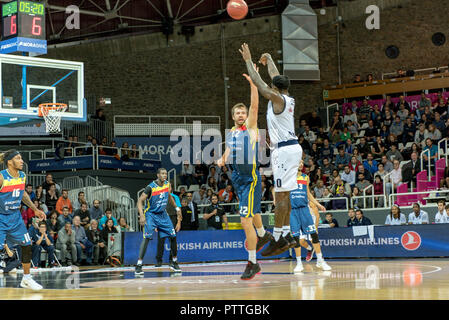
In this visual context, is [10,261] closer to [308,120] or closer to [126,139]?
[126,139]

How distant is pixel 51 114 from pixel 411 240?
10.2 m

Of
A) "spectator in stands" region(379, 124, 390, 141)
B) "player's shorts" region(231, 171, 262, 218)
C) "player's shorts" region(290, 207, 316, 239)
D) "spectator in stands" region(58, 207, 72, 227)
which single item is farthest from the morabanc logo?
"player's shorts" region(231, 171, 262, 218)

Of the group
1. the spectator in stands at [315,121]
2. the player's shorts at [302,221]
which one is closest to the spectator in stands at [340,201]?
the player's shorts at [302,221]

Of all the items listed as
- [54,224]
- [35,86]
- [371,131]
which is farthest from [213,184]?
[35,86]

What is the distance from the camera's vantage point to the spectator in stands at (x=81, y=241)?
772 inches

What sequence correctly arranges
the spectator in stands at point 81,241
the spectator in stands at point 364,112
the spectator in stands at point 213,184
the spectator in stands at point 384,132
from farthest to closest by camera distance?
the spectator in stands at point 364,112 < the spectator in stands at point 384,132 < the spectator in stands at point 213,184 < the spectator in stands at point 81,241

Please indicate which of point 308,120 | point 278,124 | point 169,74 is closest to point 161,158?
point 169,74

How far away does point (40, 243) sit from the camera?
59.6 feet

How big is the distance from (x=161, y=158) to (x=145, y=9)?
728 cm

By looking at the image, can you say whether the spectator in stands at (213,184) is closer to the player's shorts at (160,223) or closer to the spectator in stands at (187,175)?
the spectator in stands at (187,175)

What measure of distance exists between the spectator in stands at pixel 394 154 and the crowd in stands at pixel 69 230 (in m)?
9.55

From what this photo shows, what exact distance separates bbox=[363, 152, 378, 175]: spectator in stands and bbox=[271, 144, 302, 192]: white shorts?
49.8ft

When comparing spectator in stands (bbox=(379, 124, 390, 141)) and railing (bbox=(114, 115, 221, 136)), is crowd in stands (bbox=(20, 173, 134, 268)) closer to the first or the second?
railing (bbox=(114, 115, 221, 136))

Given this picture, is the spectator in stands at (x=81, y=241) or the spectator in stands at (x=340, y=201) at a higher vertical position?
the spectator in stands at (x=340, y=201)
